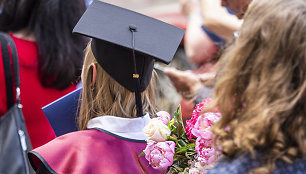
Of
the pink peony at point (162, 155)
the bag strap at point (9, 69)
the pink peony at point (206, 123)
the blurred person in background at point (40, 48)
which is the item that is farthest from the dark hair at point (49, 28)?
the pink peony at point (206, 123)

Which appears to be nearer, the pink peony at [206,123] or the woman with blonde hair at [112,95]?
the pink peony at [206,123]

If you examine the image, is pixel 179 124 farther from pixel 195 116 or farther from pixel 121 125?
pixel 121 125

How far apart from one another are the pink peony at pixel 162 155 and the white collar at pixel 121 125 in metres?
0.36

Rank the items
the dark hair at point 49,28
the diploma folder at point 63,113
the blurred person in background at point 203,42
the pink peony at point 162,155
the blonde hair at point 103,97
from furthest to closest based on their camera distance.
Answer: the dark hair at point 49,28
the blurred person in background at point 203,42
the diploma folder at point 63,113
the blonde hair at point 103,97
the pink peony at point 162,155

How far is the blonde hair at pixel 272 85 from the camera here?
1386 mm

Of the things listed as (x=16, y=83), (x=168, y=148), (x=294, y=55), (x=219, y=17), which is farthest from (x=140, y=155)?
(x=219, y=17)

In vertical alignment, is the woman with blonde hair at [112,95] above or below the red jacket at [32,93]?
above

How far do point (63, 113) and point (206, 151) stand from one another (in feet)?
3.12

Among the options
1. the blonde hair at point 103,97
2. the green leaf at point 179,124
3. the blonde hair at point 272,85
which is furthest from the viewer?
the blonde hair at point 103,97

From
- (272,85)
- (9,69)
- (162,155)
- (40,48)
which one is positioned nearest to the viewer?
(272,85)

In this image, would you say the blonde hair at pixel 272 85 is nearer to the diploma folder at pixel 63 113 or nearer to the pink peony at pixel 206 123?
the pink peony at pixel 206 123

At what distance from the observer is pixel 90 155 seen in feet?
6.93

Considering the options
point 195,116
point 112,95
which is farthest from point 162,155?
point 112,95

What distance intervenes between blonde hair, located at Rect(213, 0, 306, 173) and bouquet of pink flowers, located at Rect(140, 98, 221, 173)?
0.94ft
